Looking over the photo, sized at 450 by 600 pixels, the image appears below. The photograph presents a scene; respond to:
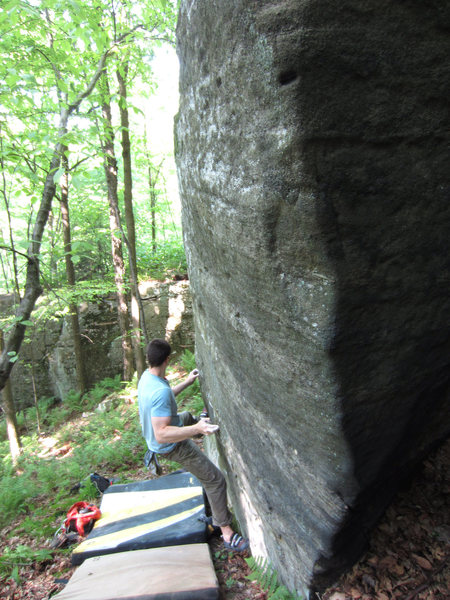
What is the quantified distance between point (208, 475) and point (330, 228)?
3471 millimetres

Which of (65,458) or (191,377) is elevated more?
(191,377)

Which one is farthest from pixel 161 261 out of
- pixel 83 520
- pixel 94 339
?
pixel 83 520

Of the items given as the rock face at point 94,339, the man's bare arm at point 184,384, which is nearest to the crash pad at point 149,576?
the man's bare arm at point 184,384

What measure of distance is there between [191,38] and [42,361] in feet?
41.4

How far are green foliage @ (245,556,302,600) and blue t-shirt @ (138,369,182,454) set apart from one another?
4.46ft

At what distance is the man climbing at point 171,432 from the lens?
3705 millimetres

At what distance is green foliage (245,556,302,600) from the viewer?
2811mm

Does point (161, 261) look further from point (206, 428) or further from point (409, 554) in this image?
point (409, 554)

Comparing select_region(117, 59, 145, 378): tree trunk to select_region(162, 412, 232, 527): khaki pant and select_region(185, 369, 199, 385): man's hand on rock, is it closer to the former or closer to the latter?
select_region(185, 369, 199, 385): man's hand on rock

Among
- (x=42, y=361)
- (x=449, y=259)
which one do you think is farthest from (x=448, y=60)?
(x=42, y=361)

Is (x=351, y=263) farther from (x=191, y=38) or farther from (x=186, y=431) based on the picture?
(x=186, y=431)

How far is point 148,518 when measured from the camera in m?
4.44

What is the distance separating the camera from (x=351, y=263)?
167cm

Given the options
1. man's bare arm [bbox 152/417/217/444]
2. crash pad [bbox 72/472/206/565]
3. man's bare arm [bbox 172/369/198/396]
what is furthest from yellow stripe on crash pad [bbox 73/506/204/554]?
man's bare arm [bbox 172/369/198/396]
